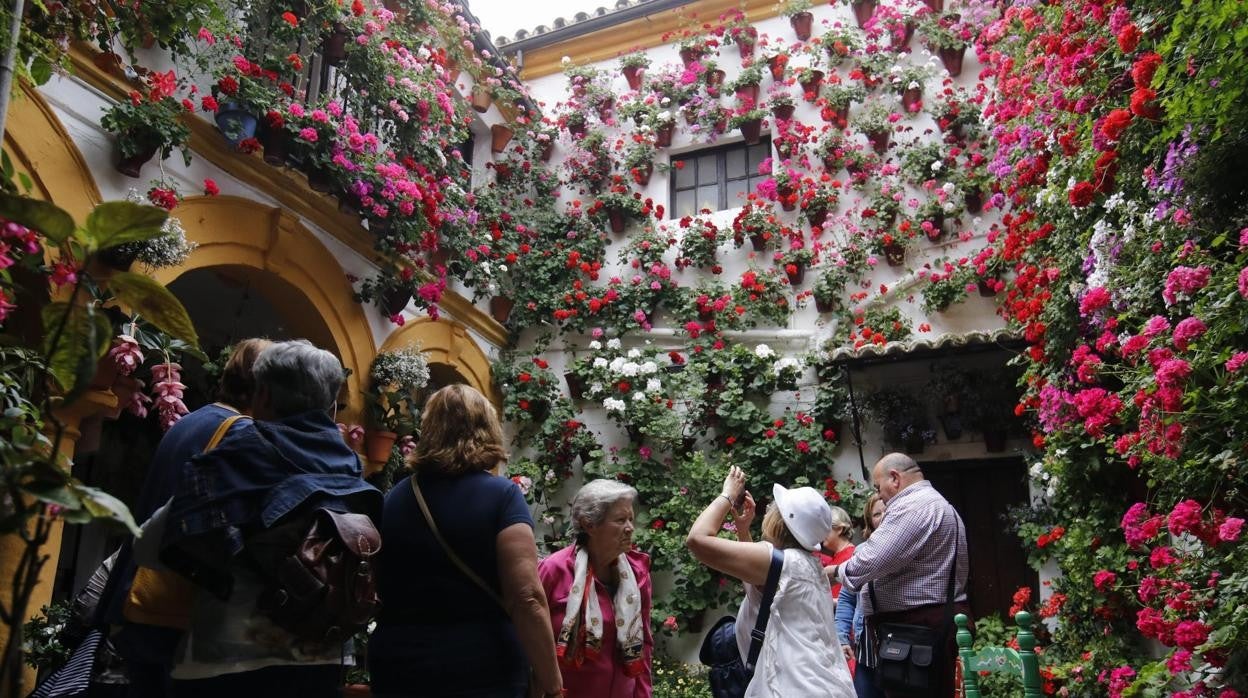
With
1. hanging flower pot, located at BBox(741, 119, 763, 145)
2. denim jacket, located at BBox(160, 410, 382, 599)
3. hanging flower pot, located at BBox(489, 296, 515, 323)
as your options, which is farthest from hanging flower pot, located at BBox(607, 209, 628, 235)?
denim jacket, located at BBox(160, 410, 382, 599)

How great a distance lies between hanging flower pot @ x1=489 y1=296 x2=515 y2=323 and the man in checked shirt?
5.10 meters

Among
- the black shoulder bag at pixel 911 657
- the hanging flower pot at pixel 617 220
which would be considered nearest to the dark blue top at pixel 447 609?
the black shoulder bag at pixel 911 657

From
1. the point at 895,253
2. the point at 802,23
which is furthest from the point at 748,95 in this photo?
the point at 895,253

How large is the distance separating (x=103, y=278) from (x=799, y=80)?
6.23 m

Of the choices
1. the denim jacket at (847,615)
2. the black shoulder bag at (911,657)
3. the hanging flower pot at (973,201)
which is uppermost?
the hanging flower pot at (973,201)

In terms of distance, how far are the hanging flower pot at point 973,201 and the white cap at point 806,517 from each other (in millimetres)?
4939

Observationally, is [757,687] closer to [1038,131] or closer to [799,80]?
[1038,131]

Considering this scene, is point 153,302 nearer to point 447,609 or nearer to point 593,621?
point 447,609

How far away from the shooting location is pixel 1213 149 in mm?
3348

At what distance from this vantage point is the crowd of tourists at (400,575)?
2043mm

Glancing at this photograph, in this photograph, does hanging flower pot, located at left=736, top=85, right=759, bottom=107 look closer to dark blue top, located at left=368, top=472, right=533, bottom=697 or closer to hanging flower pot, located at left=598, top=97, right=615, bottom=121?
hanging flower pot, located at left=598, top=97, right=615, bottom=121

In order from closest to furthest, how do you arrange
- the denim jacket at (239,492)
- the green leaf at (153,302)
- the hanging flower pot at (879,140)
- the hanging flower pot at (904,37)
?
the green leaf at (153,302)
the denim jacket at (239,492)
the hanging flower pot at (879,140)
the hanging flower pot at (904,37)

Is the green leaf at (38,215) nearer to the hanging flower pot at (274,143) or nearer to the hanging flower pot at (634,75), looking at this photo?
the hanging flower pot at (274,143)

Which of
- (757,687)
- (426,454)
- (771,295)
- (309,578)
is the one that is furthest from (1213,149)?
(771,295)
